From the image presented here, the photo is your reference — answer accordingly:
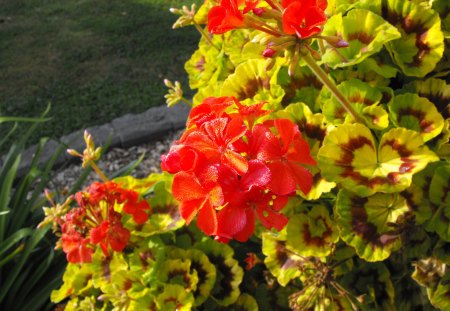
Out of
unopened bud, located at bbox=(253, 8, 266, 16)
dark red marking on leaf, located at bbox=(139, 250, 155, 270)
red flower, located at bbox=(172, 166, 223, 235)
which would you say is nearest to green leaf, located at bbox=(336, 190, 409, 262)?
red flower, located at bbox=(172, 166, 223, 235)

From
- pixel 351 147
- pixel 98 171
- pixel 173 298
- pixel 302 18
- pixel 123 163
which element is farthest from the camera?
pixel 123 163

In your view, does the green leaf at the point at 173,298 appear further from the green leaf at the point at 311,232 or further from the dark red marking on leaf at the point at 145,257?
the green leaf at the point at 311,232

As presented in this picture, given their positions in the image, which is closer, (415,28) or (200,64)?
(415,28)

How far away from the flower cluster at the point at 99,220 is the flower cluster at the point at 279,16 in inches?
24.4

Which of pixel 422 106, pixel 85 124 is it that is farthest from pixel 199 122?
pixel 85 124

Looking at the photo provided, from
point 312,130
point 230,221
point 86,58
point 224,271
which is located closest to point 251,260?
point 224,271

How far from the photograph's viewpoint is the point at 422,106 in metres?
1.09

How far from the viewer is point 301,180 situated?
0.96 meters

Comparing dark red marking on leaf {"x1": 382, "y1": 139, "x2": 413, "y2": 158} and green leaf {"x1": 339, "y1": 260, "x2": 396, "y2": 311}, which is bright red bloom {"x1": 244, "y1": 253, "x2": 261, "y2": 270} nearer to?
green leaf {"x1": 339, "y1": 260, "x2": 396, "y2": 311}

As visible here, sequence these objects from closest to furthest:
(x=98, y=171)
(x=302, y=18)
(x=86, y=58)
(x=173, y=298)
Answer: (x=302, y=18) < (x=173, y=298) < (x=98, y=171) < (x=86, y=58)

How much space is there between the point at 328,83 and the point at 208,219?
311 millimetres

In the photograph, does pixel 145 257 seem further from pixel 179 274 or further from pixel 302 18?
pixel 302 18

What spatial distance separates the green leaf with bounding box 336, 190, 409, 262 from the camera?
1097mm

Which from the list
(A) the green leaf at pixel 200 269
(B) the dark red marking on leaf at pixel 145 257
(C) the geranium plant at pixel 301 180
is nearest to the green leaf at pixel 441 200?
(C) the geranium plant at pixel 301 180
